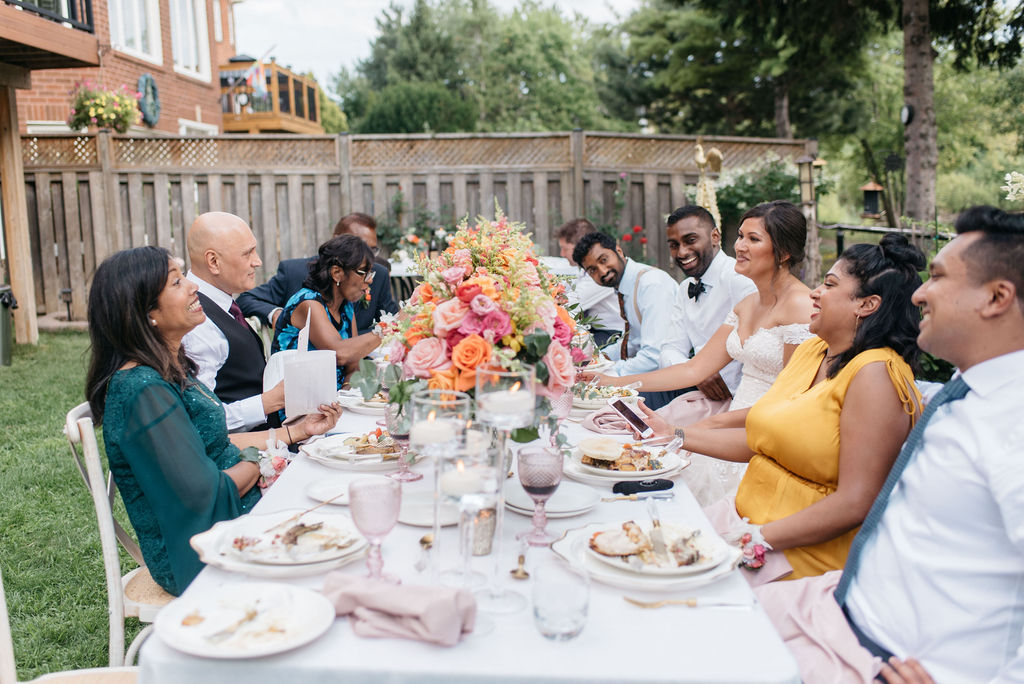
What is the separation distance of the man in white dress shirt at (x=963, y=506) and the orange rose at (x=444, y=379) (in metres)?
0.99

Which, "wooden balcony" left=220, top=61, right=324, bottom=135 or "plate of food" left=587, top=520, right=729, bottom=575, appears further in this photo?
"wooden balcony" left=220, top=61, right=324, bottom=135

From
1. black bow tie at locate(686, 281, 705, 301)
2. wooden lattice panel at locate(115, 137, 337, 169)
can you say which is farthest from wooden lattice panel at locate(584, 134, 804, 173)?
black bow tie at locate(686, 281, 705, 301)

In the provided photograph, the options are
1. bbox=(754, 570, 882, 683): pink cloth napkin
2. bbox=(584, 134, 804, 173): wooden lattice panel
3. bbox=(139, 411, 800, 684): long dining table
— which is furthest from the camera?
bbox=(584, 134, 804, 173): wooden lattice panel

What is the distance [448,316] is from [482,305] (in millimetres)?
88

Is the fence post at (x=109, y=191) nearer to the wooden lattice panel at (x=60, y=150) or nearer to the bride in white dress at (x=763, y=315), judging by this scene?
the wooden lattice panel at (x=60, y=150)

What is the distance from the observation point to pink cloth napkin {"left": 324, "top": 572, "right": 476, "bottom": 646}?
51.1 inches

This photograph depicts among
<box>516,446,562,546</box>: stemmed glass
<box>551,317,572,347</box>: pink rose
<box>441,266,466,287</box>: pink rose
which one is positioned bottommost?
<box>516,446,562,546</box>: stemmed glass

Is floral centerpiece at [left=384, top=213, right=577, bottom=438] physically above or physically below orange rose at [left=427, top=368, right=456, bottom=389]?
above

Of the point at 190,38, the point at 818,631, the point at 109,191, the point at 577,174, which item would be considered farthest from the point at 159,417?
the point at 190,38

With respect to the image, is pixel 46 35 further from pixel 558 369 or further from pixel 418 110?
pixel 418 110

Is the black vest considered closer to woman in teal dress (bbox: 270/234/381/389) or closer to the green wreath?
woman in teal dress (bbox: 270/234/381/389)

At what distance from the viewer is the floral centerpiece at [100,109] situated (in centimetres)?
1052

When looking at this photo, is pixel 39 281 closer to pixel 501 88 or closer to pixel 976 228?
pixel 976 228

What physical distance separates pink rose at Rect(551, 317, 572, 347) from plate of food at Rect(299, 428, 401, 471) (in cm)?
66
